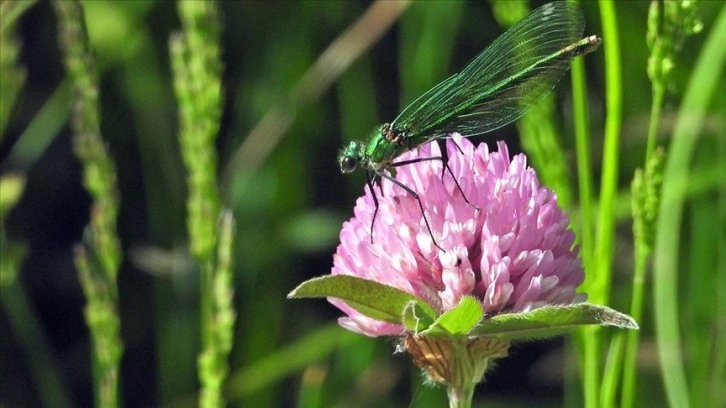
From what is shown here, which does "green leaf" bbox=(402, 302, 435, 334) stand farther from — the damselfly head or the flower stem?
the damselfly head

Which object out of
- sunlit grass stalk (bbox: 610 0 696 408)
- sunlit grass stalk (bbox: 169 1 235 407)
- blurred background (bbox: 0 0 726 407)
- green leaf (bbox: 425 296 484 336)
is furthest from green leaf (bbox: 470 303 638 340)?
blurred background (bbox: 0 0 726 407)

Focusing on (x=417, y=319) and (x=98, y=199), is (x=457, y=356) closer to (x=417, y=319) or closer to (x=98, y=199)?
(x=417, y=319)

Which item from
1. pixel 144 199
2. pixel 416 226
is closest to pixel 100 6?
pixel 144 199

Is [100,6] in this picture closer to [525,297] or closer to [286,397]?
[286,397]

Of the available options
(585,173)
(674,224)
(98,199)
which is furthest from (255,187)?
(585,173)

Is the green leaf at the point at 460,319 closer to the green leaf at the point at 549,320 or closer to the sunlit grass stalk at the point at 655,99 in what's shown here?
the green leaf at the point at 549,320

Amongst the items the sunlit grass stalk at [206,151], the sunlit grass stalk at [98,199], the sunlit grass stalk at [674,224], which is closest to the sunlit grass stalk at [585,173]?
the sunlit grass stalk at [674,224]
